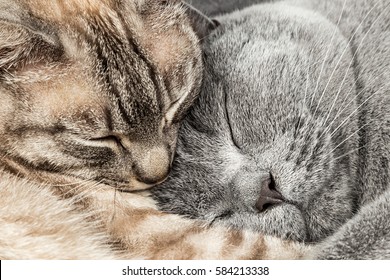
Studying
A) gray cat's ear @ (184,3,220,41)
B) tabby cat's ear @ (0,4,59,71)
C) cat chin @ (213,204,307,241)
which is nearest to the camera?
tabby cat's ear @ (0,4,59,71)

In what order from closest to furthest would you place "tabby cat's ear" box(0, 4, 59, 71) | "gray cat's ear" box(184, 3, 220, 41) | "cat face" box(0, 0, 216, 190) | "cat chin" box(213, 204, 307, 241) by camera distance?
"tabby cat's ear" box(0, 4, 59, 71), "cat face" box(0, 0, 216, 190), "cat chin" box(213, 204, 307, 241), "gray cat's ear" box(184, 3, 220, 41)

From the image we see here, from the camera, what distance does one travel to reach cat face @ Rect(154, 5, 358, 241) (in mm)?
1331

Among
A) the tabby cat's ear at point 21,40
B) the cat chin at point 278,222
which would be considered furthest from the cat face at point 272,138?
the tabby cat's ear at point 21,40

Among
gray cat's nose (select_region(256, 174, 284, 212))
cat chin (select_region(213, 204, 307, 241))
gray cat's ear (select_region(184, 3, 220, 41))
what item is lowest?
cat chin (select_region(213, 204, 307, 241))

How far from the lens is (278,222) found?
131 cm

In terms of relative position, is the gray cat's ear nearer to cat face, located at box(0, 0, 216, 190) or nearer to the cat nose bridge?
cat face, located at box(0, 0, 216, 190)

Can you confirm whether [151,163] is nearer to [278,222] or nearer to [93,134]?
[93,134]

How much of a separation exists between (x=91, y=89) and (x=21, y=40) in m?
→ 0.18

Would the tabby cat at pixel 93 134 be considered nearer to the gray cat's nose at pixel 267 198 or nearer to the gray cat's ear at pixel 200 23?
the gray cat's nose at pixel 267 198

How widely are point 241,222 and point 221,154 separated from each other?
19cm

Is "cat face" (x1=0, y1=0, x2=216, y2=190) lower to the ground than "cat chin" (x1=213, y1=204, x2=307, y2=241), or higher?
higher

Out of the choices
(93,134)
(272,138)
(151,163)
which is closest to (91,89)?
(93,134)

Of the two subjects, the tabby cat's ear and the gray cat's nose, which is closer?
the tabby cat's ear

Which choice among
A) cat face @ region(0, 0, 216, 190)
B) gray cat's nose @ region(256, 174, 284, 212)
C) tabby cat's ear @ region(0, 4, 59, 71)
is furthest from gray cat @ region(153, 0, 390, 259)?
tabby cat's ear @ region(0, 4, 59, 71)
